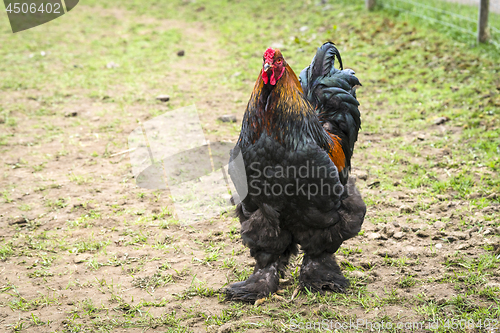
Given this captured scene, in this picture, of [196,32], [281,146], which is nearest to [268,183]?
[281,146]

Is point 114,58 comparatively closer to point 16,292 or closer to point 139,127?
point 139,127

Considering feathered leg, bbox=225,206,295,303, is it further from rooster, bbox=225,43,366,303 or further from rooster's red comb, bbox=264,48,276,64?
rooster's red comb, bbox=264,48,276,64

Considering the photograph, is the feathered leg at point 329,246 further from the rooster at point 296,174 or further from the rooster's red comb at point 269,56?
the rooster's red comb at point 269,56

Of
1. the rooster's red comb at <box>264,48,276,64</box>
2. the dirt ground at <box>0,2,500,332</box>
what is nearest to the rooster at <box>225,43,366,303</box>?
the rooster's red comb at <box>264,48,276,64</box>

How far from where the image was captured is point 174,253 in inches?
181

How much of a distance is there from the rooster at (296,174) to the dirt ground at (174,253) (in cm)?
33

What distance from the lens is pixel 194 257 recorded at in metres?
4.52

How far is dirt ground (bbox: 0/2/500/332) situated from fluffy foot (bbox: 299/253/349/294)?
12 cm

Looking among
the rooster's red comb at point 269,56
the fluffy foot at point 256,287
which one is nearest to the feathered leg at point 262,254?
the fluffy foot at point 256,287

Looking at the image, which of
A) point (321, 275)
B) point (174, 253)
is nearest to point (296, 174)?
point (321, 275)

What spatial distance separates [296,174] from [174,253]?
1.86m

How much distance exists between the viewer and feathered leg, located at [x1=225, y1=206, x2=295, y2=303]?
149 inches

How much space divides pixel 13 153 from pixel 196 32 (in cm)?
724

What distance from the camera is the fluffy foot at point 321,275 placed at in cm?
395
